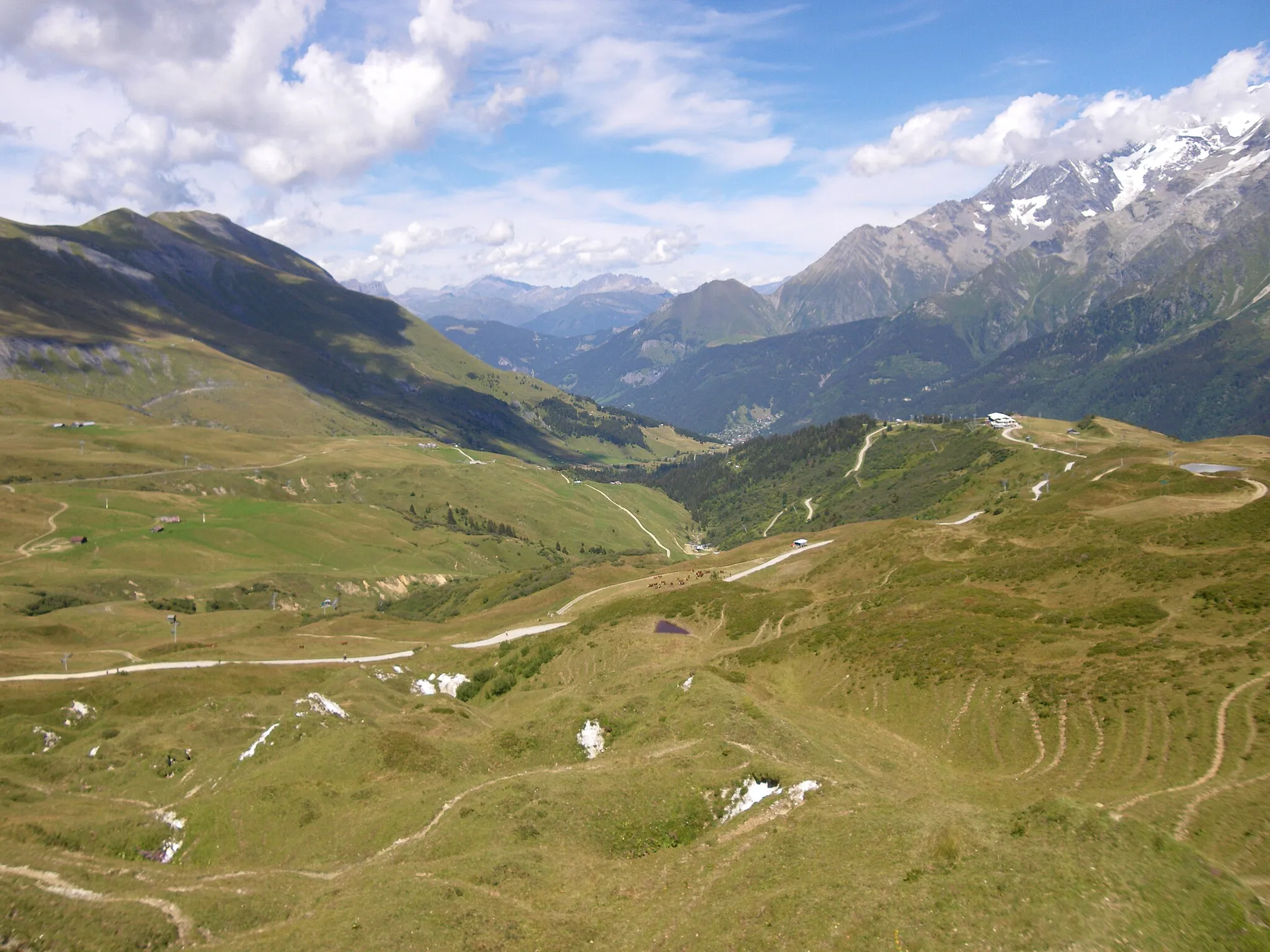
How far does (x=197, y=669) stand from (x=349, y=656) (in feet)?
66.0

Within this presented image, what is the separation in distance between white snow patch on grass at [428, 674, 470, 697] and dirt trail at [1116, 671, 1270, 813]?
2465 inches

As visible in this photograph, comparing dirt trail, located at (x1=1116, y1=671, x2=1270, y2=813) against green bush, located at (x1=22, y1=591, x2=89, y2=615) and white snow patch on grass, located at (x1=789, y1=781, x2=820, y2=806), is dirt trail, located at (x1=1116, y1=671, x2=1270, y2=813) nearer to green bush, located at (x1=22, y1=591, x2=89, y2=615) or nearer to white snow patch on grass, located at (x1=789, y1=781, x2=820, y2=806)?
white snow patch on grass, located at (x1=789, y1=781, x2=820, y2=806)

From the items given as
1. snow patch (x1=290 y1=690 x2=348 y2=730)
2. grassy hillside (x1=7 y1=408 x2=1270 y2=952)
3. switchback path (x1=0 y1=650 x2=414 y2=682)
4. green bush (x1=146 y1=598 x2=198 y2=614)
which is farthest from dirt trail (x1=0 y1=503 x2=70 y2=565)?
snow patch (x1=290 y1=690 x2=348 y2=730)

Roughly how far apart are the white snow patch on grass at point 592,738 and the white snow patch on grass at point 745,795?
12.9 metres

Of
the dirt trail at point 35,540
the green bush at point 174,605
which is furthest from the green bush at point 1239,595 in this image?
the dirt trail at point 35,540

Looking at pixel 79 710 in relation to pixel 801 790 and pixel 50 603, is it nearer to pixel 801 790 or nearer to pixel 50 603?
pixel 801 790

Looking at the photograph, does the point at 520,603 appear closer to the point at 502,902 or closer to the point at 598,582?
the point at 598,582

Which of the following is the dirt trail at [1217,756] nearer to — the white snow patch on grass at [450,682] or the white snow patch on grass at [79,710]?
the white snow patch on grass at [450,682]

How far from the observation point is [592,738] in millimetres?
48375

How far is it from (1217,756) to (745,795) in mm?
22908

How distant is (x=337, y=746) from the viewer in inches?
1795

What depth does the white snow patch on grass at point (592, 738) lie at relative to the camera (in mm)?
47344

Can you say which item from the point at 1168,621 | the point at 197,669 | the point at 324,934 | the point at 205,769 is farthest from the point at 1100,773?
the point at 197,669

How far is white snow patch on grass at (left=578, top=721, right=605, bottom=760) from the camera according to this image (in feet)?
155
